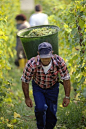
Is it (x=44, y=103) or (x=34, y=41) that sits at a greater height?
(x=34, y=41)

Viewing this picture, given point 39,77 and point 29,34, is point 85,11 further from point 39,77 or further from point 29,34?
point 39,77

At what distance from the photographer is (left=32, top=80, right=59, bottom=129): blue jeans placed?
3.88m

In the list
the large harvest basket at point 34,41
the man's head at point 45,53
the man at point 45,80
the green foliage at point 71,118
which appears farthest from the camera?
the green foliage at point 71,118

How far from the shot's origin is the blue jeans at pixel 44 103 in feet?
12.7

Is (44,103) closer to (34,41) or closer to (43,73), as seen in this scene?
(43,73)

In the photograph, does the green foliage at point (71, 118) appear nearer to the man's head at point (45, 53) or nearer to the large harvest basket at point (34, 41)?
the large harvest basket at point (34, 41)

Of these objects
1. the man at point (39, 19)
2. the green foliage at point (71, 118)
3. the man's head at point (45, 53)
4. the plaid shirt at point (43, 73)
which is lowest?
the green foliage at point (71, 118)

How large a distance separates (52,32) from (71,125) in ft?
4.94

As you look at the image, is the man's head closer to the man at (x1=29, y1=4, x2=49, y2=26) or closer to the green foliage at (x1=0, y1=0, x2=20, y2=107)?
the green foliage at (x1=0, y1=0, x2=20, y2=107)

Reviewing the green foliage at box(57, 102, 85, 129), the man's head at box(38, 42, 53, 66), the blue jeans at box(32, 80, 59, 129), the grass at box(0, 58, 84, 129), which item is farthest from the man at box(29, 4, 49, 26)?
the man's head at box(38, 42, 53, 66)

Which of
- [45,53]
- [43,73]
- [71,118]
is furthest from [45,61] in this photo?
[71,118]

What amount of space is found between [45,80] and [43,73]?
0.13 metres

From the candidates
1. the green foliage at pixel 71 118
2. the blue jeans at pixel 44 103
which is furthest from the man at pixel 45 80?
the green foliage at pixel 71 118

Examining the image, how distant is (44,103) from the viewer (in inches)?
154
